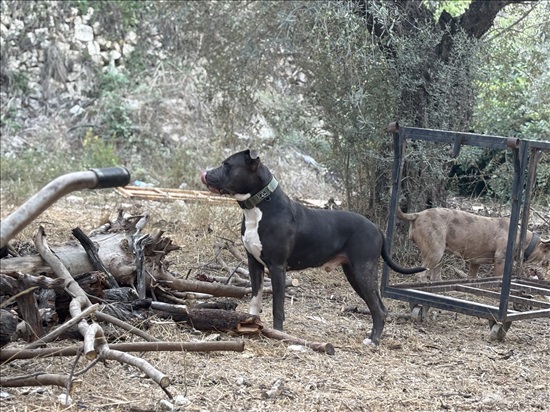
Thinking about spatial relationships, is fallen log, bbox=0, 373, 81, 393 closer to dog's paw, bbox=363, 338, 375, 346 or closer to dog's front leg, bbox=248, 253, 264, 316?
dog's front leg, bbox=248, 253, 264, 316

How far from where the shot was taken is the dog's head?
659 cm

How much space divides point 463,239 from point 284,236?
320 centimetres

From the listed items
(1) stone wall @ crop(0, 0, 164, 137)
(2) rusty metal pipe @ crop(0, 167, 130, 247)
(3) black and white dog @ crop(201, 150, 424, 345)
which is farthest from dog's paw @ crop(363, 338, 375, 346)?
(1) stone wall @ crop(0, 0, 164, 137)

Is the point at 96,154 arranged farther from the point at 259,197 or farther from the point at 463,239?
the point at 259,197

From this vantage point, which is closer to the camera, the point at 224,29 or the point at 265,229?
the point at 265,229

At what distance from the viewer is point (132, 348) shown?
4.95m

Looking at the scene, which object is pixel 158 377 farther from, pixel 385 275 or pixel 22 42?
pixel 22 42

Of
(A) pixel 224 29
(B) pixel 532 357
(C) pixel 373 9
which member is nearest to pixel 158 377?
(B) pixel 532 357

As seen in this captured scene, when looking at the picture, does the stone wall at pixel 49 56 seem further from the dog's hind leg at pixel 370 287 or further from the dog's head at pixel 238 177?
the dog's hind leg at pixel 370 287

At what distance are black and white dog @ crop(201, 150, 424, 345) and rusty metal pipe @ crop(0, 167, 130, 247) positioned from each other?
3.16 metres

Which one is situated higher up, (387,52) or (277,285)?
(387,52)

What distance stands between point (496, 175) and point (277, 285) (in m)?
4.79

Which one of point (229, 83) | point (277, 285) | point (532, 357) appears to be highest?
point (229, 83)

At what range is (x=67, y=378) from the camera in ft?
14.3
